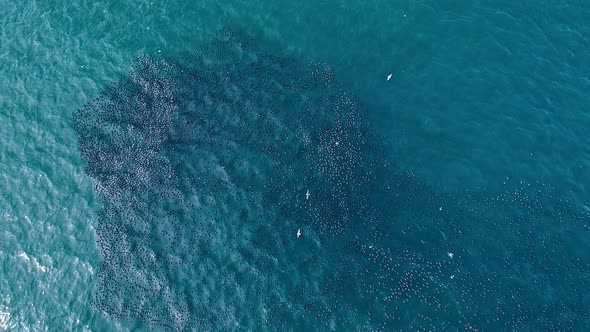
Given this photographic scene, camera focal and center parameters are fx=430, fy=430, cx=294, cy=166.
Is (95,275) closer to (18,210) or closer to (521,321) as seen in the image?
(18,210)

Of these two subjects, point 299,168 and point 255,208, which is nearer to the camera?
point 255,208

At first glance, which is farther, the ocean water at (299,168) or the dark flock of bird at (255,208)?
the ocean water at (299,168)

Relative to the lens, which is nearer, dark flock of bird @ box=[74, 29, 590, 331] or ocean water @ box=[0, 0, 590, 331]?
dark flock of bird @ box=[74, 29, 590, 331]

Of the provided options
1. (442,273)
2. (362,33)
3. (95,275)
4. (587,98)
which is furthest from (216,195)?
(587,98)

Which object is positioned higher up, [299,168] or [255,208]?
[299,168]
